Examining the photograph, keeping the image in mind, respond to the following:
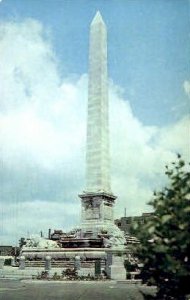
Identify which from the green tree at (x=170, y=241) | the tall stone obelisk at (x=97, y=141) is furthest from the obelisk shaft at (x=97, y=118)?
the green tree at (x=170, y=241)

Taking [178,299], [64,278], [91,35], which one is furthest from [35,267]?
[178,299]

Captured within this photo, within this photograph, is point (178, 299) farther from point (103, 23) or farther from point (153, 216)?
point (103, 23)

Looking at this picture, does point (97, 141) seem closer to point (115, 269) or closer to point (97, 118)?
point (97, 118)

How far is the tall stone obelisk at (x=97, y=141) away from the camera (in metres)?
34.7

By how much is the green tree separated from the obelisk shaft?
28.3 m

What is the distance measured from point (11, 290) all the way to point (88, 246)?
14.3 m

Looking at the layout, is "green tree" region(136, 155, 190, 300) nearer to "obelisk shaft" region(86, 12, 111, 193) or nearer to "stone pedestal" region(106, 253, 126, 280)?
"stone pedestal" region(106, 253, 126, 280)

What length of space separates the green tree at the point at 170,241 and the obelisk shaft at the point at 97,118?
28.3 meters

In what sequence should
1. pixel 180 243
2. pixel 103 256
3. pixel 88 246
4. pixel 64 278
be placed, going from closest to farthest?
pixel 180 243
pixel 64 278
pixel 103 256
pixel 88 246

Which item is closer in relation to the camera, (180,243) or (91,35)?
(180,243)

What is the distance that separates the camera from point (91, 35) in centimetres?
3488

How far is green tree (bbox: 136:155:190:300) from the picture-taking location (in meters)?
5.59

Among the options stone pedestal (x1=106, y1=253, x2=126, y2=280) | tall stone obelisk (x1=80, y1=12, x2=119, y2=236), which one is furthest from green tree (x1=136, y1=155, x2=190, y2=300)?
tall stone obelisk (x1=80, y1=12, x2=119, y2=236)

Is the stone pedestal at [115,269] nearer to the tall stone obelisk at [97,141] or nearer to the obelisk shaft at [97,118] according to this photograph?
the tall stone obelisk at [97,141]
